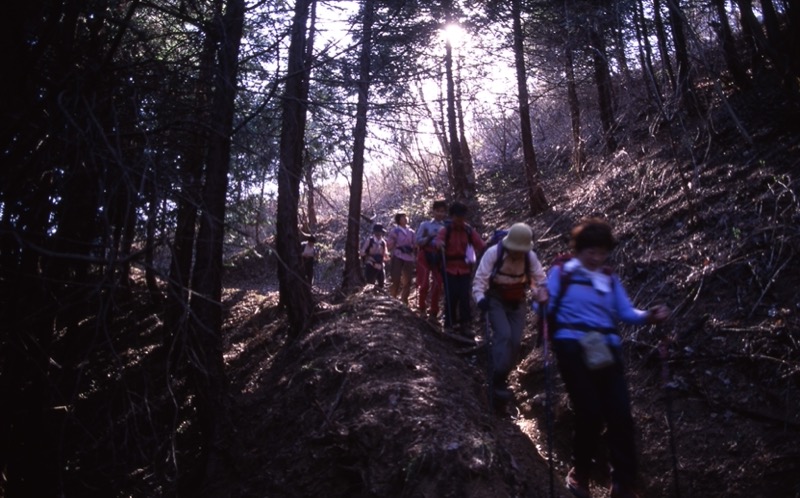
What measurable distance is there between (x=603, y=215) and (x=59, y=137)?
30.0ft

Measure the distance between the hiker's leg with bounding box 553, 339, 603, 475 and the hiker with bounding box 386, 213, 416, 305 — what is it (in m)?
7.37

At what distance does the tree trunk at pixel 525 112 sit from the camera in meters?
13.7

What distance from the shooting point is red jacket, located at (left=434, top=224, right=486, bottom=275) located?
903cm

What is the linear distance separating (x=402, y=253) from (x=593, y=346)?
25.4ft

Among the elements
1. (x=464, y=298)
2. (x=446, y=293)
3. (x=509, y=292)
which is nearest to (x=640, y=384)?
(x=509, y=292)

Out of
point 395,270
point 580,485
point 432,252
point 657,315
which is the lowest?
point 580,485

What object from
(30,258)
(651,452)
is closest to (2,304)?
(30,258)

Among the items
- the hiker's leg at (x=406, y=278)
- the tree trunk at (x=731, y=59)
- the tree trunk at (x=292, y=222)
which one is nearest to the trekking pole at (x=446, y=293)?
the tree trunk at (x=292, y=222)

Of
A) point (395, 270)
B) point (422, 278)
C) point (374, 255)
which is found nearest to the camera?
point (422, 278)

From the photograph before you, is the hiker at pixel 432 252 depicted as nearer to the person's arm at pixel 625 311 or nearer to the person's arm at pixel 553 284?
the person's arm at pixel 553 284

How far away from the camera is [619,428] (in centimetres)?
441

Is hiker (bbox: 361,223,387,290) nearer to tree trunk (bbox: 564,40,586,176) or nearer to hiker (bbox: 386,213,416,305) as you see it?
hiker (bbox: 386,213,416,305)

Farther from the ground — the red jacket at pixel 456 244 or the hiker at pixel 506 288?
the red jacket at pixel 456 244

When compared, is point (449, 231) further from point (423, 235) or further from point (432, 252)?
point (423, 235)
